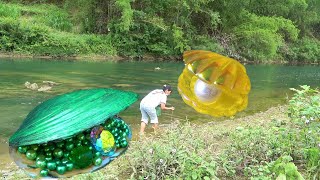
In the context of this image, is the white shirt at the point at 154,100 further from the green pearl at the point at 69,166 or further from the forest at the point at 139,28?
the forest at the point at 139,28

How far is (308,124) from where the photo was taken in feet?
12.2

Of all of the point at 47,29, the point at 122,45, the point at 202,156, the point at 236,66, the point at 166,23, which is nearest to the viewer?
the point at 236,66

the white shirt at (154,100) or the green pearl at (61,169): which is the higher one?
the green pearl at (61,169)

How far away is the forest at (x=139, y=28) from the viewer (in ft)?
79.0

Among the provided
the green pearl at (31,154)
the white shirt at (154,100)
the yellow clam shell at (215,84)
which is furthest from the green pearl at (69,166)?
the white shirt at (154,100)

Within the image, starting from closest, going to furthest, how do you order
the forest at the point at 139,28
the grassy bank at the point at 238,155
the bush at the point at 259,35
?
the grassy bank at the point at 238,155 → the forest at the point at 139,28 → the bush at the point at 259,35

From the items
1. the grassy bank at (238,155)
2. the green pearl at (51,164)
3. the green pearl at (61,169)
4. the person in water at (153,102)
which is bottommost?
the person in water at (153,102)

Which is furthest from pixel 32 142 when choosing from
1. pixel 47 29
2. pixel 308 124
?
pixel 47 29

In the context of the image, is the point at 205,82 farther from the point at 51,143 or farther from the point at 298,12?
the point at 298,12

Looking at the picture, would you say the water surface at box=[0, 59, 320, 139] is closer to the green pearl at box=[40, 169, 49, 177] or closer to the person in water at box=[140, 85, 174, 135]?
the person in water at box=[140, 85, 174, 135]

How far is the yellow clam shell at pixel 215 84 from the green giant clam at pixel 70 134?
0.41 meters

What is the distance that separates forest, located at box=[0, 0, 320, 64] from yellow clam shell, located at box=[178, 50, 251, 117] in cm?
2310

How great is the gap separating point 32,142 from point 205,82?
29.6 inches

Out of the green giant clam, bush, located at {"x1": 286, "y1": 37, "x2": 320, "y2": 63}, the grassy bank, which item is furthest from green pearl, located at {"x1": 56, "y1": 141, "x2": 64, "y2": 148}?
bush, located at {"x1": 286, "y1": 37, "x2": 320, "y2": 63}
